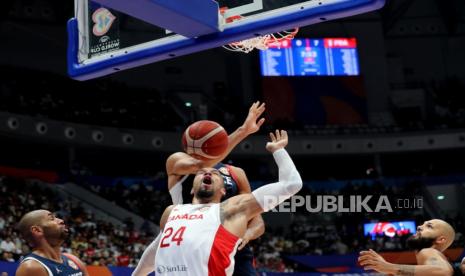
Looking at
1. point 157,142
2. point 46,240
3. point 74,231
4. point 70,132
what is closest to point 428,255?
point 46,240

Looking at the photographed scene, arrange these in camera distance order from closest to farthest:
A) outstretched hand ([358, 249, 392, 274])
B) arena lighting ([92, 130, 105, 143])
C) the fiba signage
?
outstretched hand ([358, 249, 392, 274])
the fiba signage
arena lighting ([92, 130, 105, 143])

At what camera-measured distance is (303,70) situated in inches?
1087

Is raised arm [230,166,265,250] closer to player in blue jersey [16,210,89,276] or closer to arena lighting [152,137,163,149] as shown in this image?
player in blue jersey [16,210,89,276]

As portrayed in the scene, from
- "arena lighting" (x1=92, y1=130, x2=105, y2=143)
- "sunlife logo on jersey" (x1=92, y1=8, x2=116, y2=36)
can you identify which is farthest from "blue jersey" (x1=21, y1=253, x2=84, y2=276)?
"arena lighting" (x1=92, y1=130, x2=105, y2=143)

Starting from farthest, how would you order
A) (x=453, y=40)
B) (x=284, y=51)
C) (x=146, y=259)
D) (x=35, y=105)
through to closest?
(x=453, y=40), (x=284, y=51), (x=35, y=105), (x=146, y=259)

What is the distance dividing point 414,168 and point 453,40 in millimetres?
6546

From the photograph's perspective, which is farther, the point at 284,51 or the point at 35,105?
the point at 284,51

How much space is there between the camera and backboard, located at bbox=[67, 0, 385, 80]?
5238mm

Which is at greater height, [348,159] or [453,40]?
[453,40]

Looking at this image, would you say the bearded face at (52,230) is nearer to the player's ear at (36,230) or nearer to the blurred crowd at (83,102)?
the player's ear at (36,230)

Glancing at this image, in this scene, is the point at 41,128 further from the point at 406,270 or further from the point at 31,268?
the point at 406,270

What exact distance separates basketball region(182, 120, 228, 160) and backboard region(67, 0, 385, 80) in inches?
37.7

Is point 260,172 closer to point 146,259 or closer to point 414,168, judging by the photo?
point 414,168

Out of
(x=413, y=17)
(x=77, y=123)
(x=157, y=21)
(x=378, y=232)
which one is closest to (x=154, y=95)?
(x=77, y=123)
